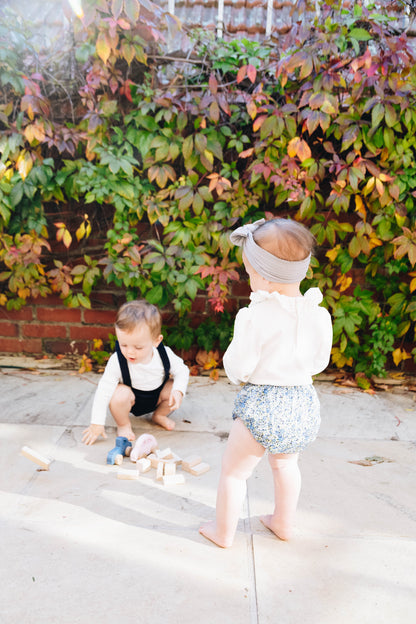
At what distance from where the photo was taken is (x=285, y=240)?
1.47m

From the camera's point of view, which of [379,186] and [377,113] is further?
[379,186]

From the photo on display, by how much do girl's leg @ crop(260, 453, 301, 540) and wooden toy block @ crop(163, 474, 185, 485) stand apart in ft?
1.45

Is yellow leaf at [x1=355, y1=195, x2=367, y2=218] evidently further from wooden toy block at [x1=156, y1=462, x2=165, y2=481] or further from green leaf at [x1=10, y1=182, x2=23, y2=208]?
green leaf at [x1=10, y1=182, x2=23, y2=208]

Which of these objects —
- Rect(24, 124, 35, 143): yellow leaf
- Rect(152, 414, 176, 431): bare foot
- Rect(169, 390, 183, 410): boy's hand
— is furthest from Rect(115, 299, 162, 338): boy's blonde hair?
Rect(24, 124, 35, 143): yellow leaf

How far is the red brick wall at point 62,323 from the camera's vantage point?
3.34m


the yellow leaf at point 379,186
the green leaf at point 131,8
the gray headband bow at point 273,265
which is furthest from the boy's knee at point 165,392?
the green leaf at point 131,8

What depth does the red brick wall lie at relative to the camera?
11.0 ft

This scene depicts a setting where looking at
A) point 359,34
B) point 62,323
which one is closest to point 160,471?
point 62,323

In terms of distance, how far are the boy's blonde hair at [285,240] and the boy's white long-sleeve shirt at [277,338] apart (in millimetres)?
127

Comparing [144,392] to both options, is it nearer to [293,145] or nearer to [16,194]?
[16,194]

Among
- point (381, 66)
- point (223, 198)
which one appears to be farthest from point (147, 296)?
point (381, 66)

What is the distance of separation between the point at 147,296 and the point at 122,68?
1354 millimetres

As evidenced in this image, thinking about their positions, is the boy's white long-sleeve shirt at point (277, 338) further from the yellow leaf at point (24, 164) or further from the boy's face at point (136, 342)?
the yellow leaf at point (24, 164)

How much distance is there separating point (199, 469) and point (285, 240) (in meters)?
1.15
